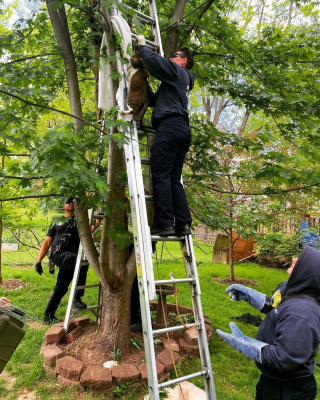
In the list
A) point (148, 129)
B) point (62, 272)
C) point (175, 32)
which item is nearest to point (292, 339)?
point (148, 129)

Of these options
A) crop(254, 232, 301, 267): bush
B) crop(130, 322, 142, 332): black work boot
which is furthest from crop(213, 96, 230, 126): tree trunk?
crop(130, 322, 142, 332): black work boot

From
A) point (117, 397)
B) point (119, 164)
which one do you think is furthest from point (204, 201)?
point (117, 397)

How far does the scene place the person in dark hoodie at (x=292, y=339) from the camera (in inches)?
65.1

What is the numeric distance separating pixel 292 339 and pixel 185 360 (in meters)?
2.60

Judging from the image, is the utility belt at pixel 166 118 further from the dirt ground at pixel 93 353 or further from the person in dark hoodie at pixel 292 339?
the dirt ground at pixel 93 353

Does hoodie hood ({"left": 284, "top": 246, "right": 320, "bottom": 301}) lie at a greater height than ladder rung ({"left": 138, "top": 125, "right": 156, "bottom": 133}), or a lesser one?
lesser

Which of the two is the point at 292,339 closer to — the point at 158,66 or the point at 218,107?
the point at 158,66

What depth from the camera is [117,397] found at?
3.10 metres

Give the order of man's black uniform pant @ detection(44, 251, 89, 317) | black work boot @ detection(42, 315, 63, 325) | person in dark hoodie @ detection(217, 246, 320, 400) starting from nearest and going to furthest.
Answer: person in dark hoodie @ detection(217, 246, 320, 400) < man's black uniform pant @ detection(44, 251, 89, 317) < black work boot @ detection(42, 315, 63, 325)

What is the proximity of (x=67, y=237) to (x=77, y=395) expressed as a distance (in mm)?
2494

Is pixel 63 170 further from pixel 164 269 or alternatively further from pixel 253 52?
pixel 164 269

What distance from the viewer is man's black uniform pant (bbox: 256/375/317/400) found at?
6.06 feet

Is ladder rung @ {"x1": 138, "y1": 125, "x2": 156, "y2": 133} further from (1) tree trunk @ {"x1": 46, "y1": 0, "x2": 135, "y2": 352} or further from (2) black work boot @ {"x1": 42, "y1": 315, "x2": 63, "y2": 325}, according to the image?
(2) black work boot @ {"x1": 42, "y1": 315, "x2": 63, "y2": 325}

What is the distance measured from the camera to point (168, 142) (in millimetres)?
2699
